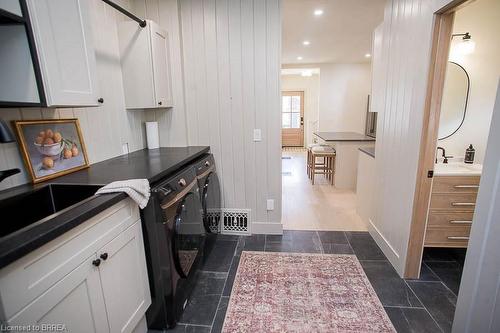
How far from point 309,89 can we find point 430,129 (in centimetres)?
731

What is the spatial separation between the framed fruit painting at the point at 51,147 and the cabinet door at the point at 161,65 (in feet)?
2.53

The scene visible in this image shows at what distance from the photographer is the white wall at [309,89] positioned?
8.50 m

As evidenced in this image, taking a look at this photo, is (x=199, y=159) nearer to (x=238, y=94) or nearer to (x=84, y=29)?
(x=238, y=94)

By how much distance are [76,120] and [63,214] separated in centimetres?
103

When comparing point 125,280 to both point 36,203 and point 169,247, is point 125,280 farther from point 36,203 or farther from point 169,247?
point 36,203

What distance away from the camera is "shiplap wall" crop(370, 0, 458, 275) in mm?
1763

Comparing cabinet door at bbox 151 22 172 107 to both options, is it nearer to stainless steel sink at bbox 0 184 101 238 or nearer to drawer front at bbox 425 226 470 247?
stainless steel sink at bbox 0 184 101 238

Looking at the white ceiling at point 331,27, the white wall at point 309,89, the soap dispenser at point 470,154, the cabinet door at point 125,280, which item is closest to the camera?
the cabinet door at point 125,280

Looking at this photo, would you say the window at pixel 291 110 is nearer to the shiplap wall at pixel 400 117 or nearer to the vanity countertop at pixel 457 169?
the shiplap wall at pixel 400 117

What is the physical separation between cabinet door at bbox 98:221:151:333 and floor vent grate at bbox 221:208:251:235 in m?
1.39

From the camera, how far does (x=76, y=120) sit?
1.70m

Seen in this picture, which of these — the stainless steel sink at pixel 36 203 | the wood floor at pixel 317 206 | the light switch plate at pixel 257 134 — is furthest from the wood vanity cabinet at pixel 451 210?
the stainless steel sink at pixel 36 203

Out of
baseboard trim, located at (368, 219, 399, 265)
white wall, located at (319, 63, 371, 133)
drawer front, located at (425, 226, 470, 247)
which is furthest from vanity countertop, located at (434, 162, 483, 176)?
white wall, located at (319, 63, 371, 133)

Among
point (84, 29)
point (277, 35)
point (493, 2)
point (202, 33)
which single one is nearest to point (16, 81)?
point (84, 29)
